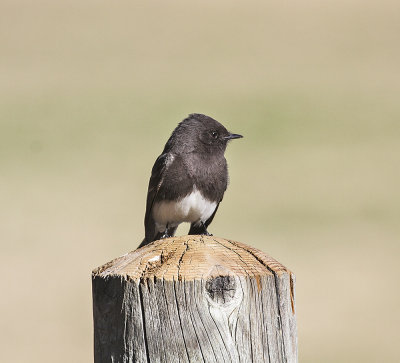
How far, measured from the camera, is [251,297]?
9.41 feet

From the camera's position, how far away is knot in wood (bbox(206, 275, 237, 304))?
2820 mm

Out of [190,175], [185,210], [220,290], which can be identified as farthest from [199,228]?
[220,290]

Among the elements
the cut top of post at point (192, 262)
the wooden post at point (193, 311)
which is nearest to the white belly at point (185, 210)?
the cut top of post at point (192, 262)

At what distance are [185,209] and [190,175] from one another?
276 mm

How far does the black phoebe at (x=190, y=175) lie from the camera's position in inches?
285

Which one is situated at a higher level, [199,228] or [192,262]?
[199,228]

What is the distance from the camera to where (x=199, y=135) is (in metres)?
7.40

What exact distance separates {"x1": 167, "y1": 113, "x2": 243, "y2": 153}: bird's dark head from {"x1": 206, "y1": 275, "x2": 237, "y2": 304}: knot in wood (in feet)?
14.8

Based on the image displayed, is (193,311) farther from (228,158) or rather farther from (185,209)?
(228,158)

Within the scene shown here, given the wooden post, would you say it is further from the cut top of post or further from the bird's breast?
the bird's breast
